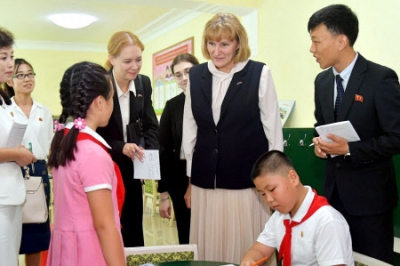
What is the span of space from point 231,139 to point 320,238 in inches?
24.4

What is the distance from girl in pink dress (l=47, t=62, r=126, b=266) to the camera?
1391mm

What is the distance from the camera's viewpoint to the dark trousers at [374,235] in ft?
6.22

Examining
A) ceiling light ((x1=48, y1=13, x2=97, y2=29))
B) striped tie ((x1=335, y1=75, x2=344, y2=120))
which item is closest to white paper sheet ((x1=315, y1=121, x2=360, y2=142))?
striped tie ((x1=335, y1=75, x2=344, y2=120))

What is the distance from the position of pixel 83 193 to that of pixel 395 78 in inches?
53.8

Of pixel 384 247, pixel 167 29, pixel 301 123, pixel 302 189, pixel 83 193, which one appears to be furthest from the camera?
pixel 167 29

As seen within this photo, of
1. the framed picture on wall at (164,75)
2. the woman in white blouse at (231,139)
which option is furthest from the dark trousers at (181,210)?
the framed picture on wall at (164,75)

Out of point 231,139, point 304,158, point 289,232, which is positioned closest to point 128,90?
point 231,139

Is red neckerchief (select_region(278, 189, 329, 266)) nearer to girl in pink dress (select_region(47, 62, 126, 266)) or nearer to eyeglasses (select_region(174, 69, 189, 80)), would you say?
girl in pink dress (select_region(47, 62, 126, 266))

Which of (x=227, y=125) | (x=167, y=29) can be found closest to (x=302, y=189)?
(x=227, y=125)

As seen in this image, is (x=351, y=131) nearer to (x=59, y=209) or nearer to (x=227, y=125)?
(x=227, y=125)

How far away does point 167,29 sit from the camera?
704 centimetres

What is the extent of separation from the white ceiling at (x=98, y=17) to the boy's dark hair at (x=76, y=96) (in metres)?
3.00

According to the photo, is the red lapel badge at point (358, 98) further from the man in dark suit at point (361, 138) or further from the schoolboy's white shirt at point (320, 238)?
the schoolboy's white shirt at point (320, 238)

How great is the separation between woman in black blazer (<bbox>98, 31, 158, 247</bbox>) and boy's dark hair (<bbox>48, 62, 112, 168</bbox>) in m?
0.77
